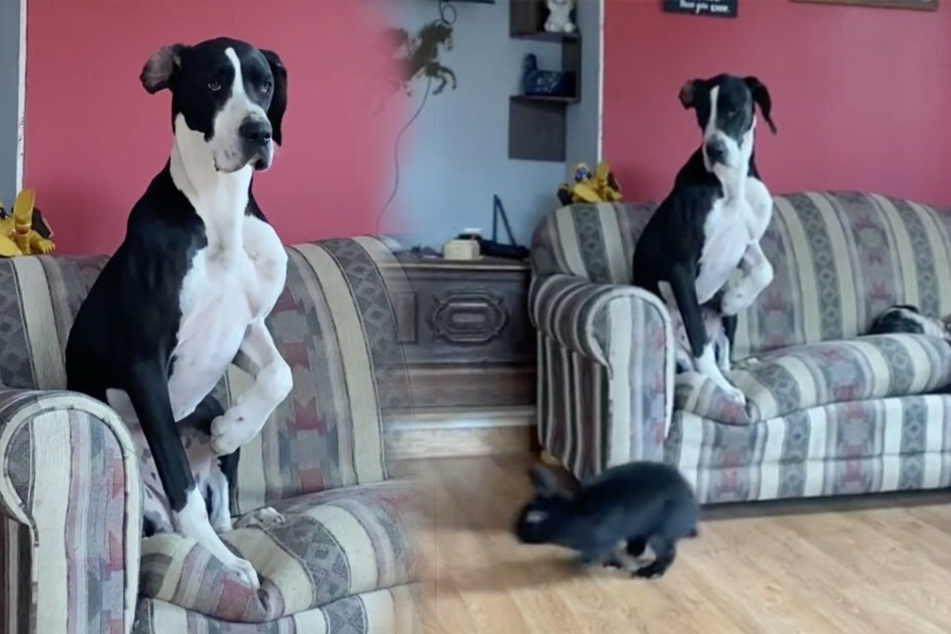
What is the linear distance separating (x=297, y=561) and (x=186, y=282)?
0.37m

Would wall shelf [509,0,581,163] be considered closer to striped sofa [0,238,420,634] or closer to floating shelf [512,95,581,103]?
floating shelf [512,95,581,103]

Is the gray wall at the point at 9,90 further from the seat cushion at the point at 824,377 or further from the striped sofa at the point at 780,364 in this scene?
the seat cushion at the point at 824,377

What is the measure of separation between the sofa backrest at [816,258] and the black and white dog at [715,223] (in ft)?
0.87

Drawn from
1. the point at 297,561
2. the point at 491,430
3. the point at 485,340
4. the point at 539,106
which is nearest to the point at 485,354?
the point at 485,340

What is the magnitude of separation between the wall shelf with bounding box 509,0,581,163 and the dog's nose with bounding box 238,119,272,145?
172cm

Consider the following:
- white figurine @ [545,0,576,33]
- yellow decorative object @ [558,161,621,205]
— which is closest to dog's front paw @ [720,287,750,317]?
yellow decorative object @ [558,161,621,205]

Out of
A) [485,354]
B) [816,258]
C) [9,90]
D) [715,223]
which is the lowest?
[485,354]

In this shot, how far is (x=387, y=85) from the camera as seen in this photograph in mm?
1474

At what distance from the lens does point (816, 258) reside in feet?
8.36

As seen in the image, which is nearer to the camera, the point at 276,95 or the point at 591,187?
the point at 276,95

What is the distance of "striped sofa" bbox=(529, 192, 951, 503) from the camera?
1998 millimetres

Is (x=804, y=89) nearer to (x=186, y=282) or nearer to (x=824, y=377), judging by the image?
(x=824, y=377)

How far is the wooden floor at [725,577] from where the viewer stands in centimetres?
164

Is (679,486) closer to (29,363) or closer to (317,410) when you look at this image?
(317,410)
